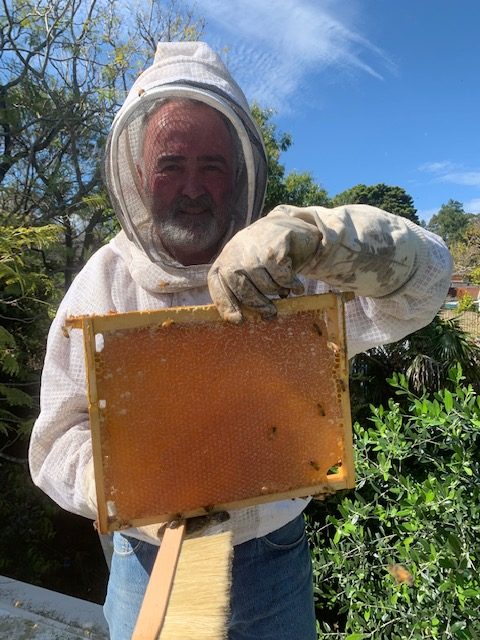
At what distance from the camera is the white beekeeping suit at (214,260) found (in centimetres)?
104

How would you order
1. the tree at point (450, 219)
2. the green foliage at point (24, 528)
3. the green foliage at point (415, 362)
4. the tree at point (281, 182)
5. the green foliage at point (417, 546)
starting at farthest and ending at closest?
the tree at point (450, 219), the tree at point (281, 182), the green foliage at point (415, 362), the green foliage at point (24, 528), the green foliage at point (417, 546)

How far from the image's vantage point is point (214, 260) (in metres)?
1.50

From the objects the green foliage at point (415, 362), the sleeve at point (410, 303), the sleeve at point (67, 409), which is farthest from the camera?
the green foliage at point (415, 362)

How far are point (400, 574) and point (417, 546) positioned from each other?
141mm

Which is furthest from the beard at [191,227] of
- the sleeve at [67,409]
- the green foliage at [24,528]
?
the green foliage at [24,528]

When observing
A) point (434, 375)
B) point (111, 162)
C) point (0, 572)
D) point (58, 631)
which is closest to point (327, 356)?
point (111, 162)

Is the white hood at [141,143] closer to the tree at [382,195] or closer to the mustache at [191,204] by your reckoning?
the mustache at [191,204]

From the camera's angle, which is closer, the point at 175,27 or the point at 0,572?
the point at 0,572

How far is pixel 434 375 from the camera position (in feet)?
19.0

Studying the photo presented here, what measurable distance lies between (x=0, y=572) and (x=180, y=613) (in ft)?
13.6

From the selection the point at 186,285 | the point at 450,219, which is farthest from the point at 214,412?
the point at 450,219

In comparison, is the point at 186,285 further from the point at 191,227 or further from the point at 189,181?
the point at 189,181

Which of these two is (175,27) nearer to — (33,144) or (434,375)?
(33,144)

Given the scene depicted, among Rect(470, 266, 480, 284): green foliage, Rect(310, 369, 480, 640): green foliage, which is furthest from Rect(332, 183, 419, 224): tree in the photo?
Rect(310, 369, 480, 640): green foliage
